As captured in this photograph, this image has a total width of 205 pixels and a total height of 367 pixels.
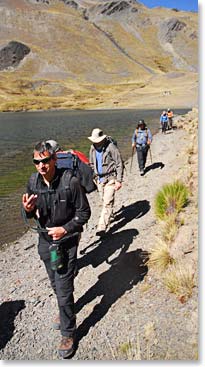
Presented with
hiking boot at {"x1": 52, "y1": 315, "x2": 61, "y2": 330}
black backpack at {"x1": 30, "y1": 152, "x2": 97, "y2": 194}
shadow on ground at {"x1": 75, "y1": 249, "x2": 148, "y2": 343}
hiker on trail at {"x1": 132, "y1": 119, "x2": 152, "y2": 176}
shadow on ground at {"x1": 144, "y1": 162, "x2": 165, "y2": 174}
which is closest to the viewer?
hiking boot at {"x1": 52, "y1": 315, "x2": 61, "y2": 330}

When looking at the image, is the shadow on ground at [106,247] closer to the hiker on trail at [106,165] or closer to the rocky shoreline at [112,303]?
the rocky shoreline at [112,303]

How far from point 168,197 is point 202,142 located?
4.48 meters

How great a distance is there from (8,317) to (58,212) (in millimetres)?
2332

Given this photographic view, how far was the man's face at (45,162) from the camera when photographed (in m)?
4.28

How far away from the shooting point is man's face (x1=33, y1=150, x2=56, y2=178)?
428cm

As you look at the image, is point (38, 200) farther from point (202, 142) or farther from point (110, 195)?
point (110, 195)

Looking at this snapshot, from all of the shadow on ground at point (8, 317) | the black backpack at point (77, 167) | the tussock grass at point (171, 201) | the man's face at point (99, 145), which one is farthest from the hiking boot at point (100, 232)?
the black backpack at point (77, 167)

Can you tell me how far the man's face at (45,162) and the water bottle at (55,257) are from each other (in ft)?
2.65

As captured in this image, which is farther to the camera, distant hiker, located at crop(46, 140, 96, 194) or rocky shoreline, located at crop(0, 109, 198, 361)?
distant hiker, located at crop(46, 140, 96, 194)

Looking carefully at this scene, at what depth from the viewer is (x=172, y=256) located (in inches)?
249

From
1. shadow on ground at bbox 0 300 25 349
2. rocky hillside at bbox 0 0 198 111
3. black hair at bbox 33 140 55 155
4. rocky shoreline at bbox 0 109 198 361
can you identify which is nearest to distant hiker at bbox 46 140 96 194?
black hair at bbox 33 140 55 155

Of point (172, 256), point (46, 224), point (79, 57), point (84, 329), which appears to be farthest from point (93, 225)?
point (79, 57)

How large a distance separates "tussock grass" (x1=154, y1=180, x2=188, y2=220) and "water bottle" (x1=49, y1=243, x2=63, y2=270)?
3.88 meters

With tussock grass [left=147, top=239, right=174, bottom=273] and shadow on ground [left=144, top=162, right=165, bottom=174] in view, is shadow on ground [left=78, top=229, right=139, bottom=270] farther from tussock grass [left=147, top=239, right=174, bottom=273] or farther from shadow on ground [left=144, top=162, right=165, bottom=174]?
shadow on ground [left=144, top=162, right=165, bottom=174]
